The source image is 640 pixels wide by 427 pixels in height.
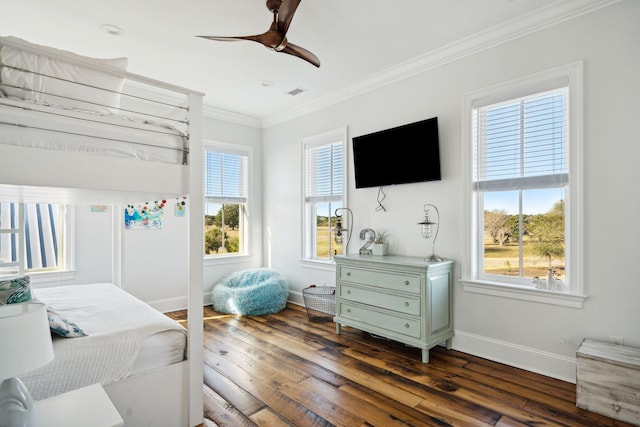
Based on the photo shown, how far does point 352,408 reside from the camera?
2.20 meters

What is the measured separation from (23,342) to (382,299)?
8.64ft

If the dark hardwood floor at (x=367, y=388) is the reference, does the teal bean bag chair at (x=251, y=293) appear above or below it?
above

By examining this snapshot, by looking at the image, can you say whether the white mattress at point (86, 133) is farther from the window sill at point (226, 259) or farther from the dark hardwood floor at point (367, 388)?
the window sill at point (226, 259)

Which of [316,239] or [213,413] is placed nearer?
[213,413]

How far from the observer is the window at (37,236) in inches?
139

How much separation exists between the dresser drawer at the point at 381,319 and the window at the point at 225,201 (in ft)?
7.53

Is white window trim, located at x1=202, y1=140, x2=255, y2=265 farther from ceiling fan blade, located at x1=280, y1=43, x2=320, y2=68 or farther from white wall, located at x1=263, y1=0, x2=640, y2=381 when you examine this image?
ceiling fan blade, located at x1=280, y1=43, x2=320, y2=68

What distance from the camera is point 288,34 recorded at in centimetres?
295

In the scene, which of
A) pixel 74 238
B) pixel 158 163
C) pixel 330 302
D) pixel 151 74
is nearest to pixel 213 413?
pixel 158 163

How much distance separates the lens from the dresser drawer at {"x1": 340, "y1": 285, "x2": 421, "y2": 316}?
2939 mm

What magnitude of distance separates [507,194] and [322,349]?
6.99ft

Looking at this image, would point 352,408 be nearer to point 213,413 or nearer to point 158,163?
point 213,413

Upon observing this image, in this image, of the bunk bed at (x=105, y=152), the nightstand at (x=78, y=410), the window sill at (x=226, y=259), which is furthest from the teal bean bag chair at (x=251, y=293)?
the nightstand at (x=78, y=410)

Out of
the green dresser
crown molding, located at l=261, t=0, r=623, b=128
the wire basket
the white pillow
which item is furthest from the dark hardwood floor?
crown molding, located at l=261, t=0, r=623, b=128
